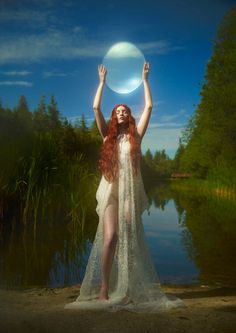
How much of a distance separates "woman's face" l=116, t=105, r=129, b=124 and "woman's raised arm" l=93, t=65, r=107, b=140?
140mm

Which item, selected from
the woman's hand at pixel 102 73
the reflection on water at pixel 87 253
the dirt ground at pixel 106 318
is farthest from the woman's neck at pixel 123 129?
the reflection on water at pixel 87 253

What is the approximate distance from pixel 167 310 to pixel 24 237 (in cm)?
476

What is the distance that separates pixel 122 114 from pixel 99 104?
24 cm

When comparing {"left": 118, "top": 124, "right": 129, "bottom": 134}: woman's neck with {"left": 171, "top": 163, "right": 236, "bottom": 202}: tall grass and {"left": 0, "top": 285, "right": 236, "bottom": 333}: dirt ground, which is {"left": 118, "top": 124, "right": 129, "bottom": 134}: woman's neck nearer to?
{"left": 0, "top": 285, "right": 236, "bottom": 333}: dirt ground

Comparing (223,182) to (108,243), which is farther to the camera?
(223,182)

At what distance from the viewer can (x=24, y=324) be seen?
3398mm

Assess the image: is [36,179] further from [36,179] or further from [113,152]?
[113,152]

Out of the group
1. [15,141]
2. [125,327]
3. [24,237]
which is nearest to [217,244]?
[24,237]

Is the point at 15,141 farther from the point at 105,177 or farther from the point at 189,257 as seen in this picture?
the point at 105,177

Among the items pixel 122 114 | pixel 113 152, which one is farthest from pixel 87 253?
pixel 122 114

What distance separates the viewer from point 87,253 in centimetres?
745

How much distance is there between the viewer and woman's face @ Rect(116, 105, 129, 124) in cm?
430

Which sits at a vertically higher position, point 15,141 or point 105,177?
point 15,141

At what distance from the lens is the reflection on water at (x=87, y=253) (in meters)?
5.96
